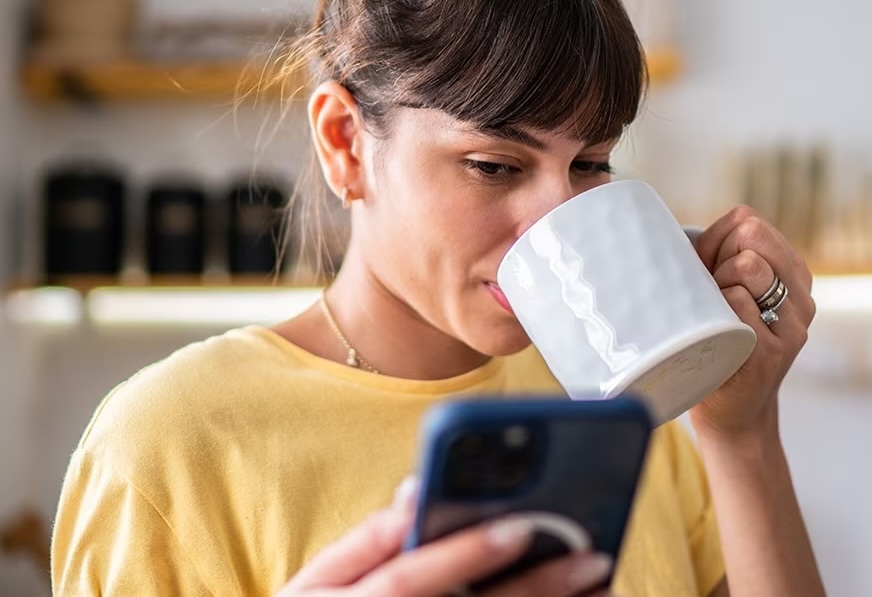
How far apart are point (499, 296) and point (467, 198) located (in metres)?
0.07

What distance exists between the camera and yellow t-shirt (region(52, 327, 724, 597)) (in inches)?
33.7

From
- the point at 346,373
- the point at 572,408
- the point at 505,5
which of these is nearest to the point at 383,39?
the point at 505,5

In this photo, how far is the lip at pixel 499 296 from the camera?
843 millimetres

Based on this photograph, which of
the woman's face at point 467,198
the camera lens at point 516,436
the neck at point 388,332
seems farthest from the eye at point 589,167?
the camera lens at point 516,436

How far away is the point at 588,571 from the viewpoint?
20.1 inches

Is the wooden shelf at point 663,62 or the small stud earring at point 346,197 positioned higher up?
the small stud earring at point 346,197

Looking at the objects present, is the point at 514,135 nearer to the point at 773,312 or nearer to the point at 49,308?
the point at 773,312

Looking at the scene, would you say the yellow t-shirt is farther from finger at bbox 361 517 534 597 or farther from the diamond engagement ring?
finger at bbox 361 517 534 597

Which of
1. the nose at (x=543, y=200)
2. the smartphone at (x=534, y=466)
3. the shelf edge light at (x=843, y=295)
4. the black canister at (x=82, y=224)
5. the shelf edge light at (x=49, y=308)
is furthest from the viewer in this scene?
the shelf edge light at (x=49, y=308)

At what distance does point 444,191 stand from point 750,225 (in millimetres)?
224

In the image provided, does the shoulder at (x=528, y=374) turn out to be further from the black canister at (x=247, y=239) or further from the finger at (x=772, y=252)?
the black canister at (x=247, y=239)

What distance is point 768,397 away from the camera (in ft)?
3.06

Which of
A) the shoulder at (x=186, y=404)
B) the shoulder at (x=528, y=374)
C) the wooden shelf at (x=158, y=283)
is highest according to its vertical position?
the shoulder at (x=186, y=404)

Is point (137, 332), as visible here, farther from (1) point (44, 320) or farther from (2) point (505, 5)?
(2) point (505, 5)
